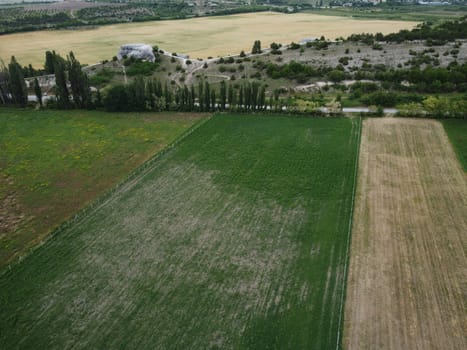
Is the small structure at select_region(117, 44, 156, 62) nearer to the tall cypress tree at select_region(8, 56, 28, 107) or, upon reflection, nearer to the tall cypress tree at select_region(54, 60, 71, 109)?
the tall cypress tree at select_region(54, 60, 71, 109)

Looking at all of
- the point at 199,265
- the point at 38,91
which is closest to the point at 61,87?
the point at 38,91

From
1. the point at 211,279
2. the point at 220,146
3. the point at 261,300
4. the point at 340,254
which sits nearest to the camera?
the point at 261,300

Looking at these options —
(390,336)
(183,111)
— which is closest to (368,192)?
(390,336)

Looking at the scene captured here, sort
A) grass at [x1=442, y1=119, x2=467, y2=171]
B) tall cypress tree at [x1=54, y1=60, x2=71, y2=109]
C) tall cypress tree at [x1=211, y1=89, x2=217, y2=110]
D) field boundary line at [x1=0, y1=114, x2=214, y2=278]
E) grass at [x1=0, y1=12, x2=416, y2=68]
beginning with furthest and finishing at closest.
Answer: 1. grass at [x1=0, y1=12, x2=416, y2=68]
2. tall cypress tree at [x1=54, y1=60, x2=71, y2=109]
3. tall cypress tree at [x1=211, y1=89, x2=217, y2=110]
4. grass at [x1=442, y1=119, x2=467, y2=171]
5. field boundary line at [x1=0, y1=114, x2=214, y2=278]

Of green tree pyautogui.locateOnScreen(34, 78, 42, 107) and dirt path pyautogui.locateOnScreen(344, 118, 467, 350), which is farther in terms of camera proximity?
green tree pyautogui.locateOnScreen(34, 78, 42, 107)

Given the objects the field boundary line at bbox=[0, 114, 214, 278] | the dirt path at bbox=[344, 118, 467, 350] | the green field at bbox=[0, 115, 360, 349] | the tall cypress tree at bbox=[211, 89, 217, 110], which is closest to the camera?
the dirt path at bbox=[344, 118, 467, 350]

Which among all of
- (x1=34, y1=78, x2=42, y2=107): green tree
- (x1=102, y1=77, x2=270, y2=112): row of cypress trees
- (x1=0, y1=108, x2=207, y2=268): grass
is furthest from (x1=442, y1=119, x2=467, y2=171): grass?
(x1=34, y1=78, x2=42, y2=107): green tree

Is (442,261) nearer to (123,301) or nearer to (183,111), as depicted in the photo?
(123,301)
